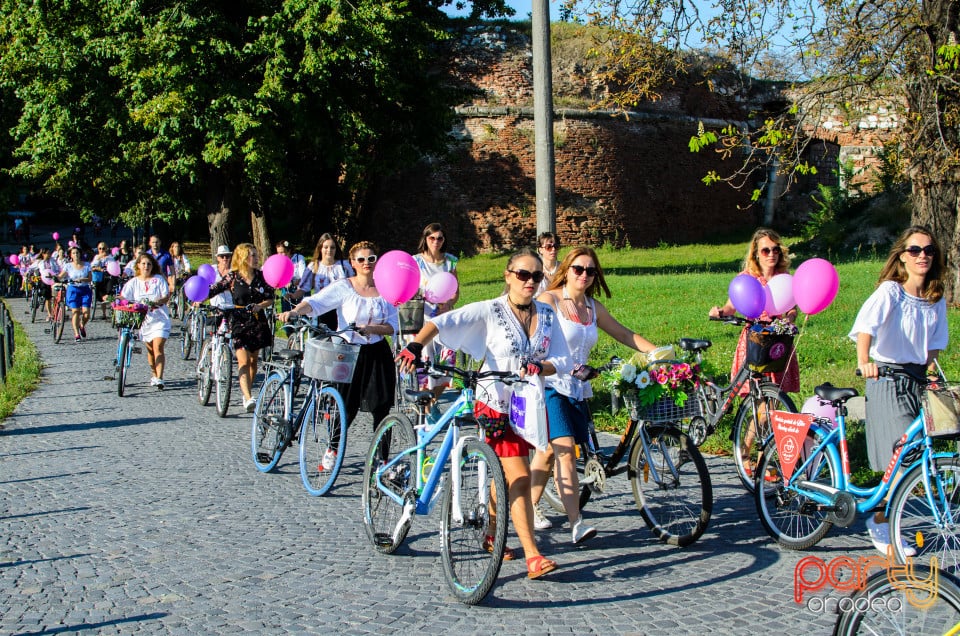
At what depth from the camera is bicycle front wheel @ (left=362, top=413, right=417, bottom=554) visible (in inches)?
226

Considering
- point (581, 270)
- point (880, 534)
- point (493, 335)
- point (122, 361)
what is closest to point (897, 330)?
point (880, 534)

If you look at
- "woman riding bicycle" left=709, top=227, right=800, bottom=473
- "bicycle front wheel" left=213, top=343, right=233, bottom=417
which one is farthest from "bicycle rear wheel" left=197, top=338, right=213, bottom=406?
"woman riding bicycle" left=709, top=227, right=800, bottom=473

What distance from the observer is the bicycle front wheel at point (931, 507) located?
189 inches

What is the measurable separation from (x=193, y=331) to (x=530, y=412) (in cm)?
1180

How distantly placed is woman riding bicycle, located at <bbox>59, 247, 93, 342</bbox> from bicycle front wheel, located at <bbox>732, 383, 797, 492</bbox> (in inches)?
597

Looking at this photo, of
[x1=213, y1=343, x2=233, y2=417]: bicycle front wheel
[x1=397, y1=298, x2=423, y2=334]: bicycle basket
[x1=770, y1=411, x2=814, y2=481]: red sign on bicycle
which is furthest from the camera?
[x1=213, y1=343, x2=233, y2=417]: bicycle front wheel

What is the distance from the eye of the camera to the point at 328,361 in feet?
24.1

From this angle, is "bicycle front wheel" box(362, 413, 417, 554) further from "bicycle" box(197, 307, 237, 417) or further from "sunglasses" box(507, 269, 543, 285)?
"bicycle" box(197, 307, 237, 417)

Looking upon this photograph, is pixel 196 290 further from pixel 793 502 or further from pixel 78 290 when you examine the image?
pixel 793 502

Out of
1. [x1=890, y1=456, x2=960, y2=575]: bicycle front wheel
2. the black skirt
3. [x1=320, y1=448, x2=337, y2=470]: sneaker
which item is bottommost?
[x1=320, y1=448, x2=337, y2=470]: sneaker

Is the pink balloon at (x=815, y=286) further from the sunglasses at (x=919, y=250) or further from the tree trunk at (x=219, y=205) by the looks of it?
the tree trunk at (x=219, y=205)

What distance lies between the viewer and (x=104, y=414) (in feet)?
36.7

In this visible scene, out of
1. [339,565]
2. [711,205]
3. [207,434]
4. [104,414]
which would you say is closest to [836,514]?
[339,565]

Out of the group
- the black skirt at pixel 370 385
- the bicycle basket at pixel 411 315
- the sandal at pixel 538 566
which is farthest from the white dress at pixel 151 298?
the sandal at pixel 538 566
